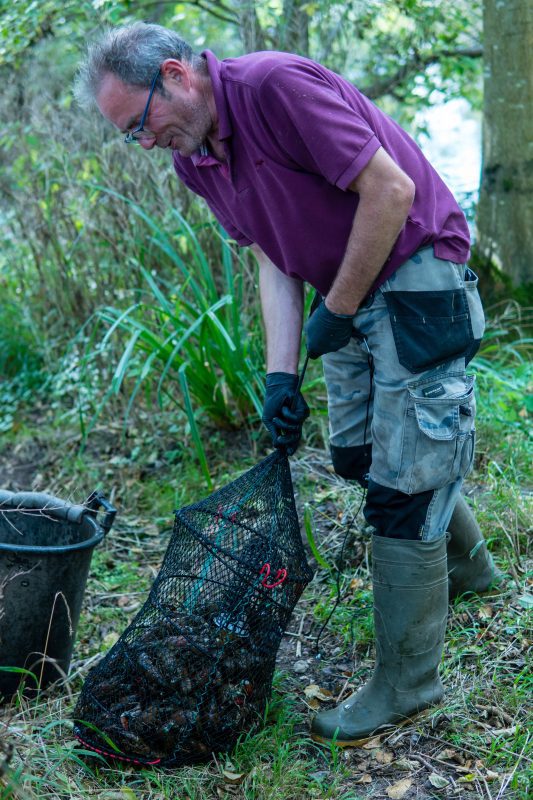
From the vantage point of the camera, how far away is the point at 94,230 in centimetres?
464

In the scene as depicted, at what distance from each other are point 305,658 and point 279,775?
64 centimetres

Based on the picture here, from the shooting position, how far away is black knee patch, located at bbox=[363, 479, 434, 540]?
2.16 m

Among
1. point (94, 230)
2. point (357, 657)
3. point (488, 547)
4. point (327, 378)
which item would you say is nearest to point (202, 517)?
point (327, 378)

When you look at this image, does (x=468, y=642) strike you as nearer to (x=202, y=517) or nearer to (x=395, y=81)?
(x=202, y=517)

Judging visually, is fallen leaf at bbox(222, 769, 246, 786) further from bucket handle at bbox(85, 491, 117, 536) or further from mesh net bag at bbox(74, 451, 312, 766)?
bucket handle at bbox(85, 491, 117, 536)

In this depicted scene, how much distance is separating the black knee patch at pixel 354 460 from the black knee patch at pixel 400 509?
0.28 m

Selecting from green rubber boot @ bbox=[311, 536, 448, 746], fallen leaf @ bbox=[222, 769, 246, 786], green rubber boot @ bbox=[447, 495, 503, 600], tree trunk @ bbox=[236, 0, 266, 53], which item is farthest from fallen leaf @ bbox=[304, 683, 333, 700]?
tree trunk @ bbox=[236, 0, 266, 53]

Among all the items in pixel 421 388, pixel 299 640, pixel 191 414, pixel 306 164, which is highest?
pixel 306 164

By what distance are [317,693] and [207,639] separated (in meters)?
0.55

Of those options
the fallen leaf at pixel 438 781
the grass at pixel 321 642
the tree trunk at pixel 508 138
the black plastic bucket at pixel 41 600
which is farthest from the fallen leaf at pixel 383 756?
the tree trunk at pixel 508 138

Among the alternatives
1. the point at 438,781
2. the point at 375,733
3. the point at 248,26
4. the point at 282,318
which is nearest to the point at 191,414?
the point at 282,318

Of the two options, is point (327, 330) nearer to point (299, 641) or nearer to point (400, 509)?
point (400, 509)

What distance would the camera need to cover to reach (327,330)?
7.01ft

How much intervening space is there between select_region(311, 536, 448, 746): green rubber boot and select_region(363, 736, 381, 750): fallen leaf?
18 mm
